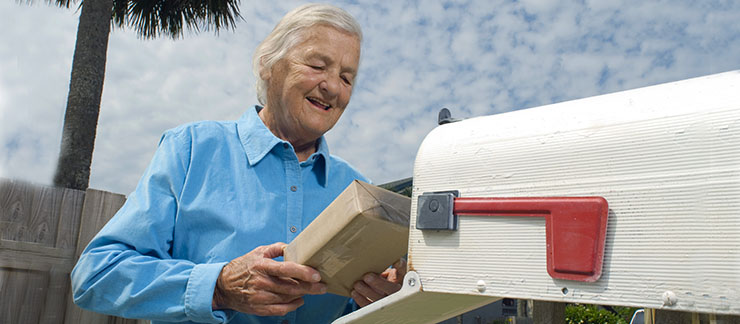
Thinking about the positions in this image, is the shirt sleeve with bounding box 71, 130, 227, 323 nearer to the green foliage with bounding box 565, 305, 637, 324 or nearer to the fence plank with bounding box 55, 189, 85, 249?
the fence plank with bounding box 55, 189, 85, 249

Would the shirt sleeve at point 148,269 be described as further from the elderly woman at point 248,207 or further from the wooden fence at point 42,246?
the wooden fence at point 42,246

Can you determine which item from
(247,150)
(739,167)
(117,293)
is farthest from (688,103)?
(117,293)

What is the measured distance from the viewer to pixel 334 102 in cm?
178

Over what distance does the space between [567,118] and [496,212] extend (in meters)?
0.22

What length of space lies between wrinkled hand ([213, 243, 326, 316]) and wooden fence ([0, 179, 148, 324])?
2460 mm

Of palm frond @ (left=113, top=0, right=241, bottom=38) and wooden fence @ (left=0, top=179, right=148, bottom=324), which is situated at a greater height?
palm frond @ (left=113, top=0, right=241, bottom=38)

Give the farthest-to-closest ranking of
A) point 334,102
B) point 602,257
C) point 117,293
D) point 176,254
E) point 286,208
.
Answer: point 334,102 → point 286,208 → point 176,254 → point 117,293 → point 602,257

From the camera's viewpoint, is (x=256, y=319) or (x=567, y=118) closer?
(x=567, y=118)

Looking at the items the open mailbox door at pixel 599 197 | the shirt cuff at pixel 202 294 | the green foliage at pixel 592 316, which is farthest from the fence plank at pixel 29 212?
the green foliage at pixel 592 316

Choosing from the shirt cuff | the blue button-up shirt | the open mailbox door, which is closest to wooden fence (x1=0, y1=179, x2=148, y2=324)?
the blue button-up shirt

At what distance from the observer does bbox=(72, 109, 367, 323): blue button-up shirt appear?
138 cm

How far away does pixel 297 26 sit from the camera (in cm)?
175

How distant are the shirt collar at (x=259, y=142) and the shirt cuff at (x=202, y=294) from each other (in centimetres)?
41

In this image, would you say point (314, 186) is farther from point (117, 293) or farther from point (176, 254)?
point (117, 293)
